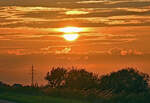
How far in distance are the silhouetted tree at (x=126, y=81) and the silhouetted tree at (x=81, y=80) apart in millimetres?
1153

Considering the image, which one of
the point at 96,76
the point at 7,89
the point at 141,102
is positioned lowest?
the point at 141,102

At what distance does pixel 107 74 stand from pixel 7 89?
28463 millimetres

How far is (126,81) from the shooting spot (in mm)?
69062

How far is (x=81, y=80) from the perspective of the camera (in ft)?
228

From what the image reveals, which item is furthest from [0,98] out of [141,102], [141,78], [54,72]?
[54,72]

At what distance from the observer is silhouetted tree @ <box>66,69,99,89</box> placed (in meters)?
67.2

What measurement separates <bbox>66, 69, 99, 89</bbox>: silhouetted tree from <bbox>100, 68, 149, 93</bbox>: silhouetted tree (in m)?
1.15

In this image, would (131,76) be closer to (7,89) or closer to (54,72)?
(54,72)

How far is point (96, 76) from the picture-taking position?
73625 millimetres

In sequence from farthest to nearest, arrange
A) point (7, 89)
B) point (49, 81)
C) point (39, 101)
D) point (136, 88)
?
point (49, 81)
point (136, 88)
point (7, 89)
point (39, 101)

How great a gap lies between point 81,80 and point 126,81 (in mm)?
5707

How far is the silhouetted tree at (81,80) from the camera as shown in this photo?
221 feet

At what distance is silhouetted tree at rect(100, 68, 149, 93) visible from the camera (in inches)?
2591

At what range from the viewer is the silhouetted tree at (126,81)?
65.8 meters
